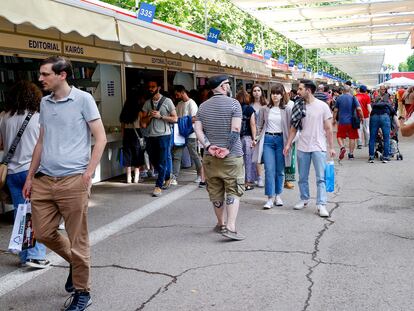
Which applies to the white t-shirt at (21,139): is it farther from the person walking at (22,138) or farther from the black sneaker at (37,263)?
the black sneaker at (37,263)

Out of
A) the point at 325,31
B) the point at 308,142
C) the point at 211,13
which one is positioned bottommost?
the point at 308,142

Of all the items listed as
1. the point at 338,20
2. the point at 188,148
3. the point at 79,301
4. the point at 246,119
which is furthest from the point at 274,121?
the point at 338,20

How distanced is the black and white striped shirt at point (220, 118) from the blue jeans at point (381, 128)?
24.1ft

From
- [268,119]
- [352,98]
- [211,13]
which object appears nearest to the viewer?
[268,119]

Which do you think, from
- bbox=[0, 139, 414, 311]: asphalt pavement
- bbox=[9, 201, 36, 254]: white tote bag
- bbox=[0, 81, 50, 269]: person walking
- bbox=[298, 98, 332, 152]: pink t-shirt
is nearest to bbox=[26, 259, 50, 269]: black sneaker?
bbox=[0, 81, 50, 269]: person walking

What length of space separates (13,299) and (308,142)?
422 cm

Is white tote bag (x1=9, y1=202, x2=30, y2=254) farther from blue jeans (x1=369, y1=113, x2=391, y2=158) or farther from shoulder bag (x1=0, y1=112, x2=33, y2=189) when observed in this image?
blue jeans (x1=369, y1=113, x2=391, y2=158)

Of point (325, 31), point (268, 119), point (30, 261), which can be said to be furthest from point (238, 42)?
point (30, 261)

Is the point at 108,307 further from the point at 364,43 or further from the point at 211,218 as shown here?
the point at 364,43

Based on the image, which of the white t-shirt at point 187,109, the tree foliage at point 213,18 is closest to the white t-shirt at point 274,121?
the white t-shirt at point 187,109

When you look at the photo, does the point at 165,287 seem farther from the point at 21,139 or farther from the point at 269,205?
the point at 269,205

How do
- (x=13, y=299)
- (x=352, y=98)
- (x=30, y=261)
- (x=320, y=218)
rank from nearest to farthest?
(x=13, y=299)
(x=30, y=261)
(x=320, y=218)
(x=352, y=98)

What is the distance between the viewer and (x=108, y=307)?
4.03m

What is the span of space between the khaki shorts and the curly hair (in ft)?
6.33
